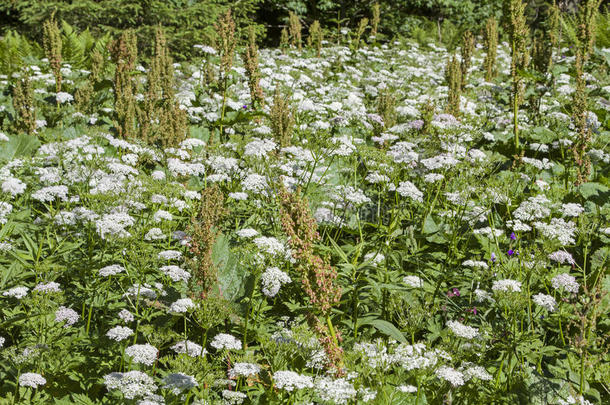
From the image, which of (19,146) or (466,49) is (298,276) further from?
(466,49)

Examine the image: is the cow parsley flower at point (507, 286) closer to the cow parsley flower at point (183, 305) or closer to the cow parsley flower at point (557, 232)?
the cow parsley flower at point (557, 232)

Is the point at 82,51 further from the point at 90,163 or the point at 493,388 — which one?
the point at 493,388

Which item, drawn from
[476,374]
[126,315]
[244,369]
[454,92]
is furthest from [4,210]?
[454,92]

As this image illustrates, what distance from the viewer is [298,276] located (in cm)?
369

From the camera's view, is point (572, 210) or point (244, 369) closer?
point (244, 369)

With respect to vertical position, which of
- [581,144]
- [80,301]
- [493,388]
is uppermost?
[581,144]

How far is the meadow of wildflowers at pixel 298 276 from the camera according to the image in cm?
267

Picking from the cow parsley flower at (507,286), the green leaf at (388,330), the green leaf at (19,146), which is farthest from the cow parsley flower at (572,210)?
the green leaf at (19,146)

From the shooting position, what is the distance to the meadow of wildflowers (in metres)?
2.67

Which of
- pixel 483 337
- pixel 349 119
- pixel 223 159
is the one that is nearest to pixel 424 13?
pixel 349 119

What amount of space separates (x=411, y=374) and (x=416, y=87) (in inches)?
262

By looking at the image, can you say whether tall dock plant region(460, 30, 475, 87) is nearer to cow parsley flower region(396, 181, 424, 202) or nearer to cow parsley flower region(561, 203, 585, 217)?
cow parsley flower region(561, 203, 585, 217)

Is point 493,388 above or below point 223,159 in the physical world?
below

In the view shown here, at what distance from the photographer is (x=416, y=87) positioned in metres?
8.55
